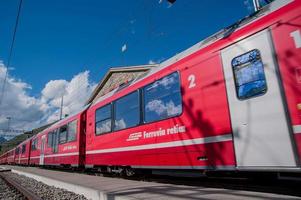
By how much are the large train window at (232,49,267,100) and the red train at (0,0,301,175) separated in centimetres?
2

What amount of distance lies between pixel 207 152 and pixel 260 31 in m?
2.38

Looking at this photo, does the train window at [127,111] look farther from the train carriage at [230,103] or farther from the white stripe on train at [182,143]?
the white stripe on train at [182,143]

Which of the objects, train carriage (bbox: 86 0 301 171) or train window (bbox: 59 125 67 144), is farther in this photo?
train window (bbox: 59 125 67 144)

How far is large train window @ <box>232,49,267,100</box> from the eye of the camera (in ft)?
14.1

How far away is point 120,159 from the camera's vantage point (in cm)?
801

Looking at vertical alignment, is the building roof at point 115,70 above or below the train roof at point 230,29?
above

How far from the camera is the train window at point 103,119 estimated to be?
9.02 m

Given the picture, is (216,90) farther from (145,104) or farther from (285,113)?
(145,104)

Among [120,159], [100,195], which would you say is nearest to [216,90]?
[100,195]

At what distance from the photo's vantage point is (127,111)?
310 inches

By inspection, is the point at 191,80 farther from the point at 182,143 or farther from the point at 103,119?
the point at 103,119

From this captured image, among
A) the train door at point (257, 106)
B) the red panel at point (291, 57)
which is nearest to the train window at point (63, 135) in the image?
the train door at point (257, 106)

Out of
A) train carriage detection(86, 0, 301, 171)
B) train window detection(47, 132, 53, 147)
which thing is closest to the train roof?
train carriage detection(86, 0, 301, 171)

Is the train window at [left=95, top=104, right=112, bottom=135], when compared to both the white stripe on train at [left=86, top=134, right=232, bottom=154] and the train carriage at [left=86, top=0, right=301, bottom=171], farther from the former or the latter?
the train carriage at [left=86, top=0, right=301, bottom=171]
